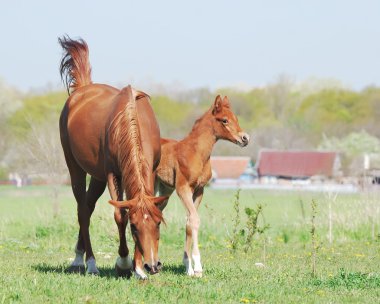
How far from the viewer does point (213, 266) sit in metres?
10.9

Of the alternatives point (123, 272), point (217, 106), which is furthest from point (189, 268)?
point (217, 106)

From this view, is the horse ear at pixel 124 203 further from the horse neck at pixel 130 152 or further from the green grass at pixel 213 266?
the green grass at pixel 213 266

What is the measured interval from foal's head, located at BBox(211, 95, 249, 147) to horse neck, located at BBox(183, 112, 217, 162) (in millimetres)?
78

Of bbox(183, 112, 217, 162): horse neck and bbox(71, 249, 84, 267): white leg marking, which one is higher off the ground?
bbox(183, 112, 217, 162): horse neck

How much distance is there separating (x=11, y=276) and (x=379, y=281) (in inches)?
163

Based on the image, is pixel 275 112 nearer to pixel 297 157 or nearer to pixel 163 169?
pixel 297 157

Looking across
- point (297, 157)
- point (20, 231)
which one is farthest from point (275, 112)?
point (20, 231)

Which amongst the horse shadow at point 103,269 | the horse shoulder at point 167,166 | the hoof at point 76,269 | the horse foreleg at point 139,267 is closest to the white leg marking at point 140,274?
the horse foreleg at point 139,267

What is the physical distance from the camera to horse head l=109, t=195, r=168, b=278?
806 cm

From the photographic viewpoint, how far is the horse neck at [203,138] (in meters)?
10.5

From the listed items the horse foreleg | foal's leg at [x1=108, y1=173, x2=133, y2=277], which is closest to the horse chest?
foal's leg at [x1=108, y1=173, x2=133, y2=277]

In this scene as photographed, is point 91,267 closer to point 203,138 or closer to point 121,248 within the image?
point 121,248

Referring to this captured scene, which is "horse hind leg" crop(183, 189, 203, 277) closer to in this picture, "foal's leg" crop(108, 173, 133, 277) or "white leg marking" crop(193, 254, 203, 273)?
"white leg marking" crop(193, 254, 203, 273)

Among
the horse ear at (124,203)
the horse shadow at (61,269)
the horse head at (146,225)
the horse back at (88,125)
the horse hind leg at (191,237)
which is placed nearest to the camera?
the horse head at (146,225)
